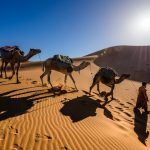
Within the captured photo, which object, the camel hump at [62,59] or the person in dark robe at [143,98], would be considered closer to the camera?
the person in dark robe at [143,98]

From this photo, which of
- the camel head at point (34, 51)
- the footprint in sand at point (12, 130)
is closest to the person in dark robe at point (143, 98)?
the camel head at point (34, 51)

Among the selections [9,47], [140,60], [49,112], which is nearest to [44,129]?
[49,112]

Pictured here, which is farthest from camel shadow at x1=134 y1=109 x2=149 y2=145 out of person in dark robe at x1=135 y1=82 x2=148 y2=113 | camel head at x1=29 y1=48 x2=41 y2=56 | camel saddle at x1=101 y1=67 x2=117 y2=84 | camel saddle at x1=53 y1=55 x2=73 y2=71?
camel head at x1=29 y1=48 x2=41 y2=56

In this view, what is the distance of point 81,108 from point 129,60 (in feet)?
132

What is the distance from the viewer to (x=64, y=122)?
9.57 m

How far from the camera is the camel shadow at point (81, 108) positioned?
10.8 meters

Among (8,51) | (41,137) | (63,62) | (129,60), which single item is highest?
(8,51)

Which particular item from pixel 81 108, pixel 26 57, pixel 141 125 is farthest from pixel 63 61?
pixel 141 125

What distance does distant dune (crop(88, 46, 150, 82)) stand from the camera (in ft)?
142

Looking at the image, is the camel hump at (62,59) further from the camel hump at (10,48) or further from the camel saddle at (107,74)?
the camel hump at (10,48)

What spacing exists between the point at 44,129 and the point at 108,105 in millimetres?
6415

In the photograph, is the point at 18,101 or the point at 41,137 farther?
the point at 18,101

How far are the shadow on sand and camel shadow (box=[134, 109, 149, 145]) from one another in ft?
13.3

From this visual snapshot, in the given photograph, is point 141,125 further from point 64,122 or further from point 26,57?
point 26,57
